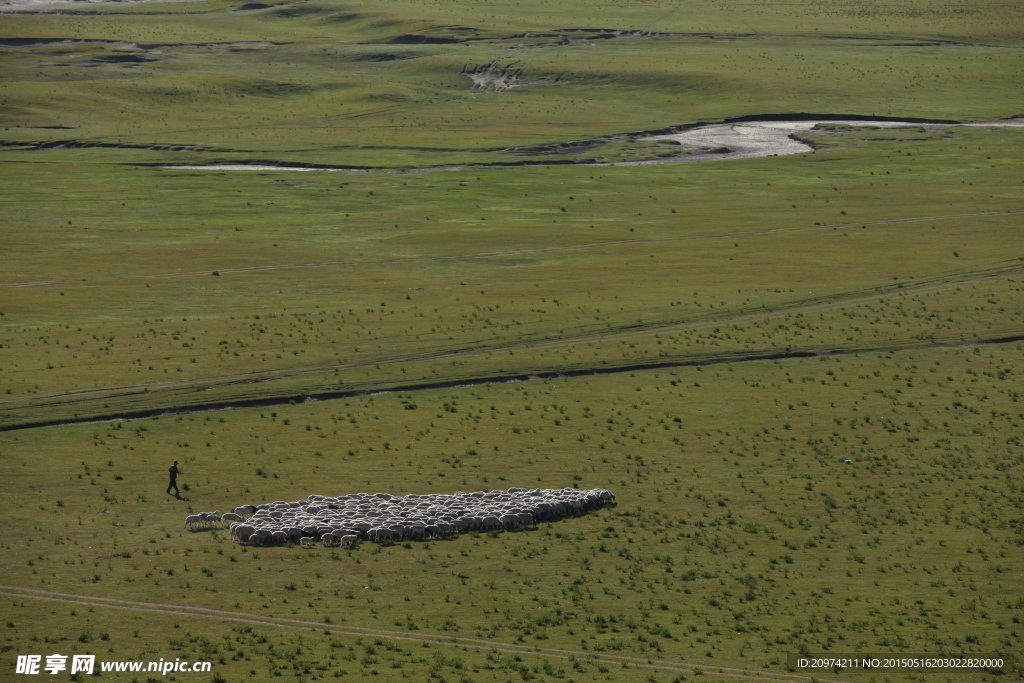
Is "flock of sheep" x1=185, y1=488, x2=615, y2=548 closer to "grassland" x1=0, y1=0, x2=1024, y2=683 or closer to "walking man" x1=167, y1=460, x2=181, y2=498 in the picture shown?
"grassland" x1=0, y1=0, x2=1024, y2=683

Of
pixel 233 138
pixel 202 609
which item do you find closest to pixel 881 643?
pixel 202 609

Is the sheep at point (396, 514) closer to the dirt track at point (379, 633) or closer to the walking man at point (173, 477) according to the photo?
the walking man at point (173, 477)

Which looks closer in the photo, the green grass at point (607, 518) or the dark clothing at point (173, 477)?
the green grass at point (607, 518)

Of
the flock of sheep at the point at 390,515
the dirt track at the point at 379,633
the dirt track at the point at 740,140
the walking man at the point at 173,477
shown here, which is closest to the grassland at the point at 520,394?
the dirt track at the point at 379,633

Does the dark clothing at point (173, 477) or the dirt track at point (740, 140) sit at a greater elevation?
the dark clothing at point (173, 477)

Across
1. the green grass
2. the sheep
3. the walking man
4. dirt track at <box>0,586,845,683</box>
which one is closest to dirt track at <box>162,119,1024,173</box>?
the green grass

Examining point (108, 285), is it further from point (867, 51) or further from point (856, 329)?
point (867, 51)

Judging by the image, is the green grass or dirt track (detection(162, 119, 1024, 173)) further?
dirt track (detection(162, 119, 1024, 173))
